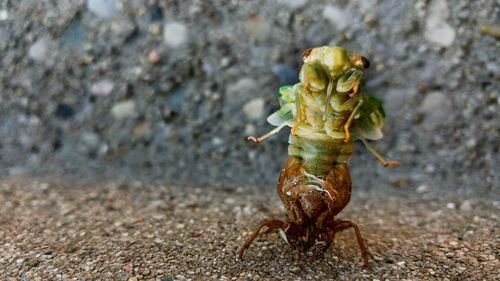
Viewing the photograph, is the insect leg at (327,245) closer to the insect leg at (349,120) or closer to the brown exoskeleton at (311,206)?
the brown exoskeleton at (311,206)

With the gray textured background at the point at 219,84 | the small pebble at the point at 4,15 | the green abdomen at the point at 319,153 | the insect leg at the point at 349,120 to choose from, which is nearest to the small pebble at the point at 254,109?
the gray textured background at the point at 219,84

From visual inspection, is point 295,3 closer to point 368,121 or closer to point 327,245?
point 368,121

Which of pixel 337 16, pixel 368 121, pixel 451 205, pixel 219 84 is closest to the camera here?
Answer: pixel 368 121

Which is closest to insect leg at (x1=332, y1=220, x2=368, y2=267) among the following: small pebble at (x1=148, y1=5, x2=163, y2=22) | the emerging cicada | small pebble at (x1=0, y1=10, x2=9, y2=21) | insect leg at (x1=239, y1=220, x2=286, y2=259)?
the emerging cicada

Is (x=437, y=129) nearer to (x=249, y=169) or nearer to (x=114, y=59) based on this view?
(x=249, y=169)

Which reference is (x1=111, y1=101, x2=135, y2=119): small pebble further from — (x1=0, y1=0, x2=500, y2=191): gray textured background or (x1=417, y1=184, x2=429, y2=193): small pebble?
(x1=417, y1=184, x2=429, y2=193): small pebble

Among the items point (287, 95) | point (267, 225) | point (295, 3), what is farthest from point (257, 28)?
point (267, 225)

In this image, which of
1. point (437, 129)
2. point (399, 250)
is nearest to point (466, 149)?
point (437, 129)
